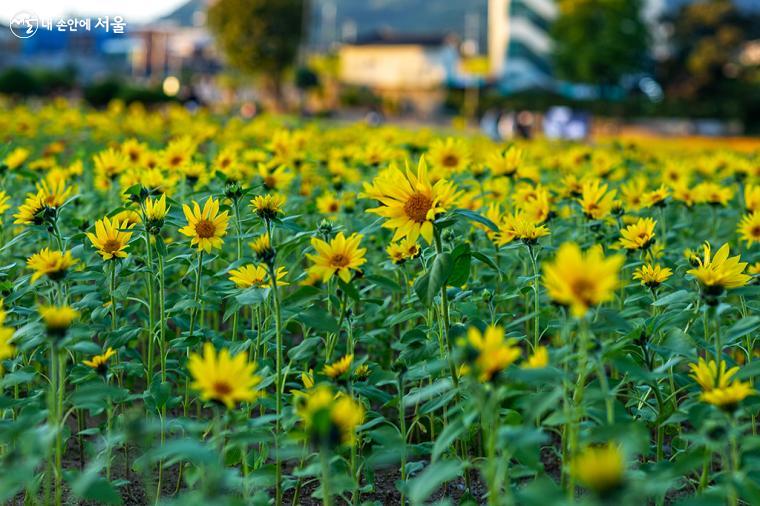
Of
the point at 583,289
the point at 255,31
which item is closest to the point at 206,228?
the point at 583,289

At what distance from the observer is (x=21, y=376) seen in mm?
1532

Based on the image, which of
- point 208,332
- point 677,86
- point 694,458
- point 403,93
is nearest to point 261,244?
point 208,332

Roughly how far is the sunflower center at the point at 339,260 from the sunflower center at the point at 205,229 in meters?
0.39

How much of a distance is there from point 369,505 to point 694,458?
55cm

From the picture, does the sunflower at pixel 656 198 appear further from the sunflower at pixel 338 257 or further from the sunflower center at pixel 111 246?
the sunflower center at pixel 111 246

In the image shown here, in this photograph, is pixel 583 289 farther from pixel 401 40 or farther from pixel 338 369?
pixel 401 40

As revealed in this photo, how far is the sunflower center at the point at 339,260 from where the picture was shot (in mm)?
1627

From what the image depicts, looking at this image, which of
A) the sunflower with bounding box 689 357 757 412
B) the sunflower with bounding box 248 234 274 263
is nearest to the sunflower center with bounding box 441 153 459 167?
the sunflower with bounding box 248 234 274 263

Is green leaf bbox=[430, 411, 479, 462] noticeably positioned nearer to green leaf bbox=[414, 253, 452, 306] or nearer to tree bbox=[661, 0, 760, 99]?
green leaf bbox=[414, 253, 452, 306]

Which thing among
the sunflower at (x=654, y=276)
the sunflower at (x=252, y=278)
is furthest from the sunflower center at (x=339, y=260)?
the sunflower at (x=654, y=276)

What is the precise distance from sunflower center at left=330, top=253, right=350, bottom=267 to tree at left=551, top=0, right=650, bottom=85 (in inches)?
1201

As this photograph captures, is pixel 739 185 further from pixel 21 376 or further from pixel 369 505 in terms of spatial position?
pixel 21 376

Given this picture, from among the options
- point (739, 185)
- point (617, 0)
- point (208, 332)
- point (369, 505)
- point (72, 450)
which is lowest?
point (72, 450)

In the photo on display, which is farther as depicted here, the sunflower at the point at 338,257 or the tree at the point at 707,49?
the tree at the point at 707,49
